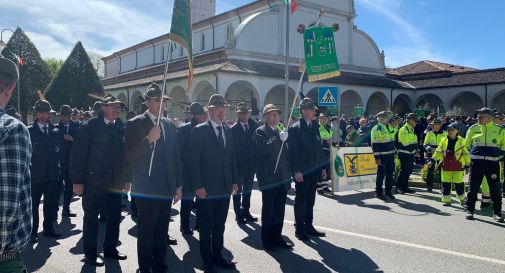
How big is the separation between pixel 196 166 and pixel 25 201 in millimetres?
2791

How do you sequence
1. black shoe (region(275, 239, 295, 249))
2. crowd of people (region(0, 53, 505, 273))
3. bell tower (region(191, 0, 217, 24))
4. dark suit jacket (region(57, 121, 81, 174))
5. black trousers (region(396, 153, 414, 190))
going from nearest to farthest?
crowd of people (region(0, 53, 505, 273))
black shoe (region(275, 239, 295, 249))
dark suit jacket (region(57, 121, 81, 174))
black trousers (region(396, 153, 414, 190))
bell tower (region(191, 0, 217, 24))

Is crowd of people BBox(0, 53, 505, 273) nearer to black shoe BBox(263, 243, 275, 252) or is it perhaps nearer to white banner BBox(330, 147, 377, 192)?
black shoe BBox(263, 243, 275, 252)

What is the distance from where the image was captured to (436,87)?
38281 mm

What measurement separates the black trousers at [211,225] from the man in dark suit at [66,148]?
4.52 meters

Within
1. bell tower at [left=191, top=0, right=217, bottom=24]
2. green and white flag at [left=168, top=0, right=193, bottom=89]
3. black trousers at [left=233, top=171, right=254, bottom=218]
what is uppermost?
bell tower at [left=191, top=0, right=217, bottom=24]

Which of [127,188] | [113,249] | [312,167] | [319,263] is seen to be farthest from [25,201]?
[312,167]

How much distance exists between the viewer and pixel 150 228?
4496 mm

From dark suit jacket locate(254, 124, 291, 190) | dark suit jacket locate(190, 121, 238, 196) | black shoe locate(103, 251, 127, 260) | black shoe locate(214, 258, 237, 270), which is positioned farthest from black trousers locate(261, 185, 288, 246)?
black shoe locate(103, 251, 127, 260)

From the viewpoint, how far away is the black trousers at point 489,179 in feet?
25.2

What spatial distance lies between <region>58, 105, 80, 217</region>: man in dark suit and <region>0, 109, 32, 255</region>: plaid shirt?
655cm

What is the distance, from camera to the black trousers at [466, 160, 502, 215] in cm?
768

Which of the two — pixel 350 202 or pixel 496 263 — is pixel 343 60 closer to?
pixel 350 202

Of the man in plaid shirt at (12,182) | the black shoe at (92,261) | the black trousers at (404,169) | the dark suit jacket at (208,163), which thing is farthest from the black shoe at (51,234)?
the black trousers at (404,169)

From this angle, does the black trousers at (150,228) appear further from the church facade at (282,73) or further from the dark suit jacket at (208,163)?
the church facade at (282,73)
